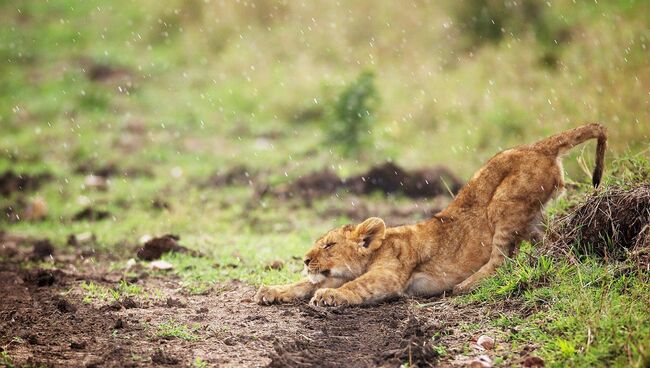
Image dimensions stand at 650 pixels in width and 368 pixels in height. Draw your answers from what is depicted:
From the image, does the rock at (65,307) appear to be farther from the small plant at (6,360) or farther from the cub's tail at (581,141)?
the cub's tail at (581,141)

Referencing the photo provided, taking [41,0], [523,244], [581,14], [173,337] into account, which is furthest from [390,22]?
[173,337]

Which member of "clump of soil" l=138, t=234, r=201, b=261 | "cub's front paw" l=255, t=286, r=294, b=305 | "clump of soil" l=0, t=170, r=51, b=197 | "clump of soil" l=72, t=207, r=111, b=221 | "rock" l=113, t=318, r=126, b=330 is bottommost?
"cub's front paw" l=255, t=286, r=294, b=305

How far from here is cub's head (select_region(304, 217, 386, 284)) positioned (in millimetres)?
6230

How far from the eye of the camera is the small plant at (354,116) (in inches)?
487

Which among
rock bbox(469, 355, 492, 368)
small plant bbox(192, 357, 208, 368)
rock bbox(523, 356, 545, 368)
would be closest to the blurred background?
small plant bbox(192, 357, 208, 368)

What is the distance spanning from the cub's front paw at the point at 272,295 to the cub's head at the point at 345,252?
0.23 meters

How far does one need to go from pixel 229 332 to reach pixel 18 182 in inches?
302

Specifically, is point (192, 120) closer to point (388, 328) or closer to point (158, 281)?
point (158, 281)

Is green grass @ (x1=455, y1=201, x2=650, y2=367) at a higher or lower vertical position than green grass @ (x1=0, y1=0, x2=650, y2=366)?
lower

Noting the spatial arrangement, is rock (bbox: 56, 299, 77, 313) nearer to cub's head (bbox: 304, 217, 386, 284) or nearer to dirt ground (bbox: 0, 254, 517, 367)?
dirt ground (bbox: 0, 254, 517, 367)

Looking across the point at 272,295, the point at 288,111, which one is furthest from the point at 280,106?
the point at 272,295

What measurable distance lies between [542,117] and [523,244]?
6.23 m

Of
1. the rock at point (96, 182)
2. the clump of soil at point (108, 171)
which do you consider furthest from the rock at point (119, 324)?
Answer: the clump of soil at point (108, 171)

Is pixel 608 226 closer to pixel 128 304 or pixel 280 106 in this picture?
pixel 128 304
